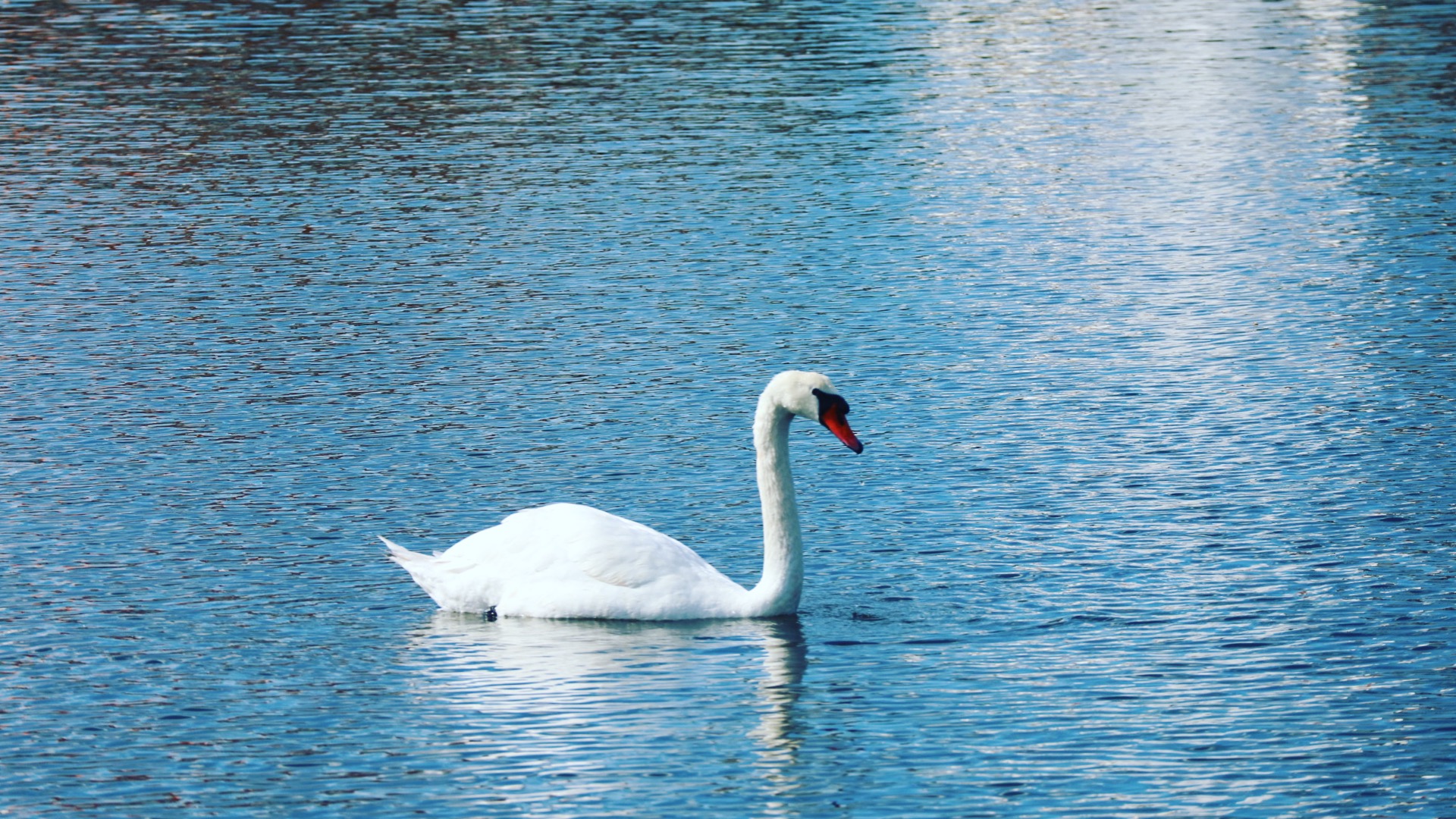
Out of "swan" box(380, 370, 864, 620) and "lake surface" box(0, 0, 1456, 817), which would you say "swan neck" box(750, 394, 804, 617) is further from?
"lake surface" box(0, 0, 1456, 817)

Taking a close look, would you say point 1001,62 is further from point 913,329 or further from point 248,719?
point 248,719

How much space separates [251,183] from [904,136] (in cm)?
894

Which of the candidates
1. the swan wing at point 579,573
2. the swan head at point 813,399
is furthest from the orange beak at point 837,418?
the swan wing at point 579,573

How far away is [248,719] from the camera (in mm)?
11531

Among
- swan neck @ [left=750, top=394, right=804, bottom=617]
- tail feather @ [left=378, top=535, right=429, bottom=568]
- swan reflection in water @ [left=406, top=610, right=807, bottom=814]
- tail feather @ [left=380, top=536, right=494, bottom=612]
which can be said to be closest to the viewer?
swan reflection in water @ [left=406, top=610, right=807, bottom=814]

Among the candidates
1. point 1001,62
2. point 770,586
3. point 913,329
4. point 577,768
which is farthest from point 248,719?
point 1001,62

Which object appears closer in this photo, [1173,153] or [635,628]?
[635,628]

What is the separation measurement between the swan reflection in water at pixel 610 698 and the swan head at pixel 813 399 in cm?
111

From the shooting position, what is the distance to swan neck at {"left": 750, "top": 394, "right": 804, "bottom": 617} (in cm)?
1295

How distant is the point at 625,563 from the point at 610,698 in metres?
1.53

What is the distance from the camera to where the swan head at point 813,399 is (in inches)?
522

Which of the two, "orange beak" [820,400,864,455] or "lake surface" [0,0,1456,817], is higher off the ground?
"orange beak" [820,400,864,455]

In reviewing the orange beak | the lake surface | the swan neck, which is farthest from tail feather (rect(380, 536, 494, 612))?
the orange beak

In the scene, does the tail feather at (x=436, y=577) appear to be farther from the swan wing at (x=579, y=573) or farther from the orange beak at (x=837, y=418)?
the orange beak at (x=837, y=418)
